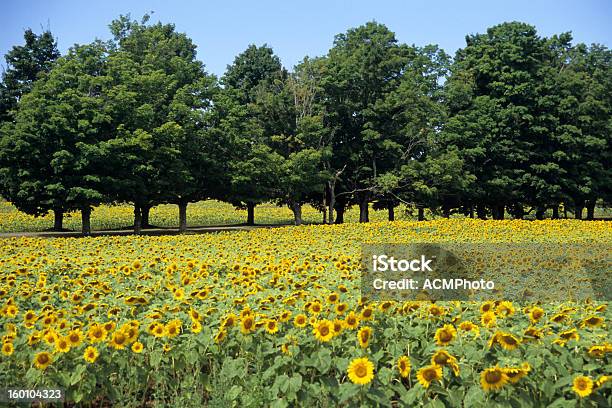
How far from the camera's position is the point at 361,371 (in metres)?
3.69

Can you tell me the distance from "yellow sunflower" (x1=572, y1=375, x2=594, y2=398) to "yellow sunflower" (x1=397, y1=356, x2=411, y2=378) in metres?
0.98

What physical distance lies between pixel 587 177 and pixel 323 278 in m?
35.3

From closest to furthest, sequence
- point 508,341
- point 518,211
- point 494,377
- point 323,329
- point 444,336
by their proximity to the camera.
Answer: point 494,377 < point 508,341 < point 444,336 < point 323,329 < point 518,211

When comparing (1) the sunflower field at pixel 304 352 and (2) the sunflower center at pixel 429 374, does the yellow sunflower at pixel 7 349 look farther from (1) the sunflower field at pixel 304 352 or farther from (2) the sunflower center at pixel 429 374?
(2) the sunflower center at pixel 429 374

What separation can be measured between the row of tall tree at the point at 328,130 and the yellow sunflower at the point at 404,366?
71.0 ft

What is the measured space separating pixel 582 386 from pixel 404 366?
1.05 m

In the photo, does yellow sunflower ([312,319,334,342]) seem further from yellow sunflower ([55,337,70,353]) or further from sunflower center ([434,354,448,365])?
yellow sunflower ([55,337,70,353])

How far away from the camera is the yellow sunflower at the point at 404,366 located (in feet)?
12.5

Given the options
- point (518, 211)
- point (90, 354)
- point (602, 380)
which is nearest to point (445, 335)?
point (602, 380)

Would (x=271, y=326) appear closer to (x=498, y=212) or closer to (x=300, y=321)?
(x=300, y=321)

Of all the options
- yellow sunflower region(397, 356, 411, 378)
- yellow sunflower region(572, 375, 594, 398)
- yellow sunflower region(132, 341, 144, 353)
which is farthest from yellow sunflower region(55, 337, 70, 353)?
yellow sunflower region(572, 375, 594, 398)

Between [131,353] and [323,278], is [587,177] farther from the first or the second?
[131,353]

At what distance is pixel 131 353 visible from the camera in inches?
183

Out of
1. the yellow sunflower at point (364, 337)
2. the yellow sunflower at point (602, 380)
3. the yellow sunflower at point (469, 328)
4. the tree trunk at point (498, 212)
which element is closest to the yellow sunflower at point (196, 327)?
the yellow sunflower at point (364, 337)
